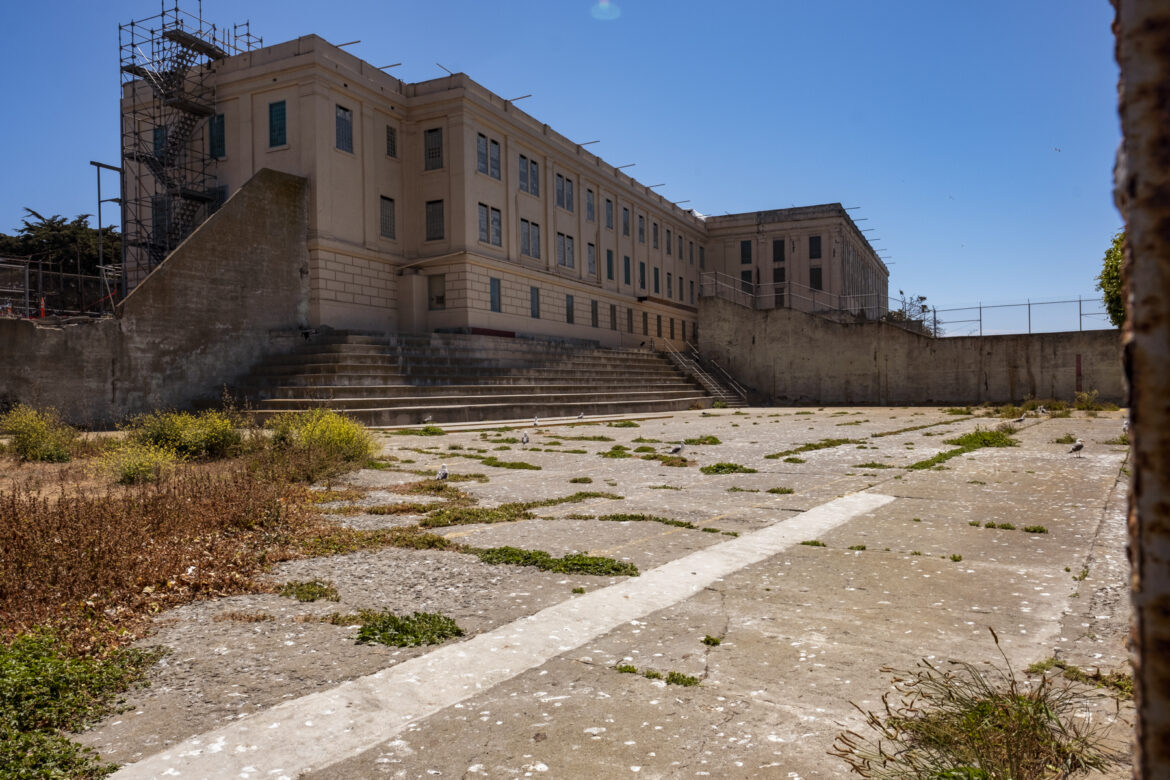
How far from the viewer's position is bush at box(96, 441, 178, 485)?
984 centimetres

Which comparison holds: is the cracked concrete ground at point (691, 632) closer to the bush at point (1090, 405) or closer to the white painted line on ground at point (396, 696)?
the white painted line on ground at point (396, 696)

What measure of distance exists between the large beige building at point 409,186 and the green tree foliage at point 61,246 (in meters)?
11.0

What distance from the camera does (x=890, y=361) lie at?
3703 cm

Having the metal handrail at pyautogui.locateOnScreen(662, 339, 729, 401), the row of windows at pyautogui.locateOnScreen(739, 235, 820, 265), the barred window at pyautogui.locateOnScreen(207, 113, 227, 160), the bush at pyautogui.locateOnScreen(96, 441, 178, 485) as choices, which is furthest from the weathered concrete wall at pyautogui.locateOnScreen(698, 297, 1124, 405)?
the bush at pyautogui.locateOnScreen(96, 441, 178, 485)

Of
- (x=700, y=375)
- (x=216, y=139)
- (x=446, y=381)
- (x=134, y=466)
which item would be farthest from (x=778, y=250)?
(x=134, y=466)

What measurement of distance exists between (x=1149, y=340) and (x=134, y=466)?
36.3 ft

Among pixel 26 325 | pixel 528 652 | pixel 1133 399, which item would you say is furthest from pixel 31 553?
pixel 26 325

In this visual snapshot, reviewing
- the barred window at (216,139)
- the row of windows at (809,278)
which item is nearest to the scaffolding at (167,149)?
the barred window at (216,139)

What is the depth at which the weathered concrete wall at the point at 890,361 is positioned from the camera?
3334cm

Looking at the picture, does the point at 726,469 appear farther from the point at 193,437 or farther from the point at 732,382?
the point at 732,382

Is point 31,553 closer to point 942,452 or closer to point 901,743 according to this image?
point 901,743

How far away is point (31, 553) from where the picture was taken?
16.6 ft

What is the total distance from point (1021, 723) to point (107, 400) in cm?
2364

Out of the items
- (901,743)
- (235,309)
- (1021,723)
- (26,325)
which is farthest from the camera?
(235,309)
